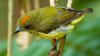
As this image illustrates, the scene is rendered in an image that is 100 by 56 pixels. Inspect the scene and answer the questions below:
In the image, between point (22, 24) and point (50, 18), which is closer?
point (22, 24)

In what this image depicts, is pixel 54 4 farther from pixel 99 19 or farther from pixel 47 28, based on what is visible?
pixel 99 19

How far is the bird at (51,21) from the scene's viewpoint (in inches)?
158

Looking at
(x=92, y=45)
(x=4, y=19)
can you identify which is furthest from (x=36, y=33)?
(x=4, y=19)

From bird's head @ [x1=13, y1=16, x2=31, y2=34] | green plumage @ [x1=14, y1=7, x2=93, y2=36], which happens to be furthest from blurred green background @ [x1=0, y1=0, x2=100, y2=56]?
bird's head @ [x1=13, y1=16, x2=31, y2=34]

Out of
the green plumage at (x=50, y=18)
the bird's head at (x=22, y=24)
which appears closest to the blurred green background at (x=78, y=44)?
the green plumage at (x=50, y=18)

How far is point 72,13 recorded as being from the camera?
4188mm

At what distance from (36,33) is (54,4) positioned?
334mm

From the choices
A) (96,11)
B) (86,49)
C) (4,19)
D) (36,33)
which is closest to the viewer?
(36,33)

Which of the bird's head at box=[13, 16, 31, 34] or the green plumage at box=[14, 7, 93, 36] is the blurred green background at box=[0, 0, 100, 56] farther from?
the bird's head at box=[13, 16, 31, 34]

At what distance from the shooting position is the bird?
13.1ft

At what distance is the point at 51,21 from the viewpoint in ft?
13.7

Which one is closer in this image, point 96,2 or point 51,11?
point 51,11

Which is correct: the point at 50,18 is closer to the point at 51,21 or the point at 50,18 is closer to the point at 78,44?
the point at 51,21

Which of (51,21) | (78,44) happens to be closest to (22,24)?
(51,21)
